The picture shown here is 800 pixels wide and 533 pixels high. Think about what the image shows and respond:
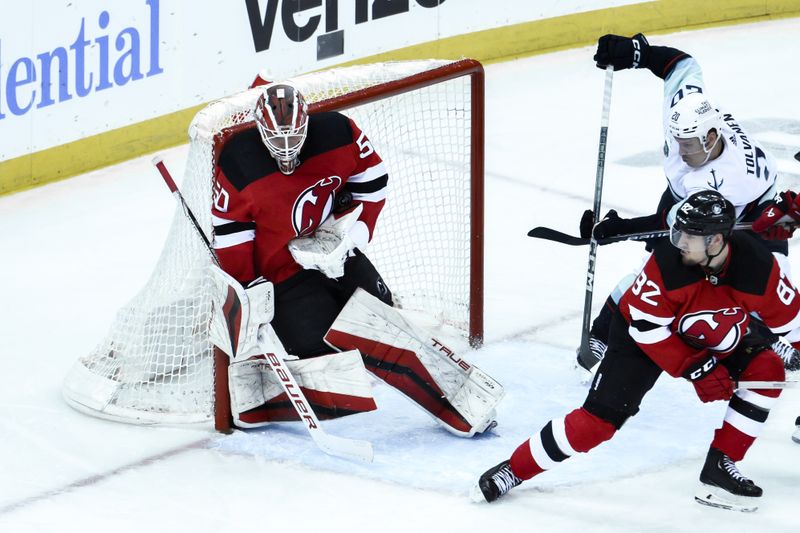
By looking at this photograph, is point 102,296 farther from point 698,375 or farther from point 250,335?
point 698,375

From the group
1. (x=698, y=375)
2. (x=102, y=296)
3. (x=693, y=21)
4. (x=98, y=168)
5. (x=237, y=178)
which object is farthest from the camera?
(x=693, y=21)

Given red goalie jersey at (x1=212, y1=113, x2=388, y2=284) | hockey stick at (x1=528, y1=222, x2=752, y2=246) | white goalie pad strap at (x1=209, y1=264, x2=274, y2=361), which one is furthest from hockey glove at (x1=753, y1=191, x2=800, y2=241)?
white goalie pad strap at (x1=209, y1=264, x2=274, y2=361)

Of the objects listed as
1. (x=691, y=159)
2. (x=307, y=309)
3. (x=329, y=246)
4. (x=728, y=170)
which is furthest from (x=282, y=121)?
(x=728, y=170)

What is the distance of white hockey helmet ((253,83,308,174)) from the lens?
11.3 feet

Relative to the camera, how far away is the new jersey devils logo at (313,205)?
3.62 m

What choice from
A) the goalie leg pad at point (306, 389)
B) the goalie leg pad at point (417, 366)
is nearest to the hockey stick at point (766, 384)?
the goalie leg pad at point (417, 366)

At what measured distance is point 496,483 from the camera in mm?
3285

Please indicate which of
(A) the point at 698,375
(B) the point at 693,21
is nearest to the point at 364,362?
(A) the point at 698,375

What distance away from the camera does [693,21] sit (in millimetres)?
7781

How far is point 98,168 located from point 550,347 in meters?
2.62

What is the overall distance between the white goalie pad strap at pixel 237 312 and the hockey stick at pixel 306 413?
6 centimetres

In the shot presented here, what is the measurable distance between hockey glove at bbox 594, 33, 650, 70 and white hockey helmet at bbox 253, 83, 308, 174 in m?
1.02

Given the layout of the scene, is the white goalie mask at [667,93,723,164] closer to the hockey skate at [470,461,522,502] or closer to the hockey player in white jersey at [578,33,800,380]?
the hockey player in white jersey at [578,33,800,380]

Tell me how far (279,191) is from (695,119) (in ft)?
3.72
